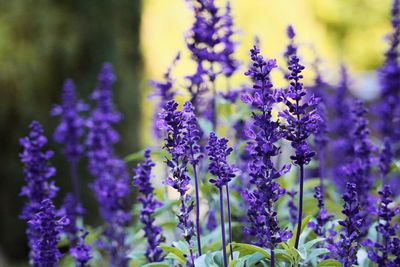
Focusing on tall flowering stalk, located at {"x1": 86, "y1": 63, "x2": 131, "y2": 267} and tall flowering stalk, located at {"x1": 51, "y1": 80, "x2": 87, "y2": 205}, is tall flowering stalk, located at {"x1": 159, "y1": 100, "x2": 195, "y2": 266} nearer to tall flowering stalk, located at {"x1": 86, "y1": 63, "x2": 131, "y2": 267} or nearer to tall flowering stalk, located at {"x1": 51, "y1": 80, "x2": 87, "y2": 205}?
tall flowering stalk, located at {"x1": 86, "y1": 63, "x2": 131, "y2": 267}

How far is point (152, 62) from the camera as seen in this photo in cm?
1809

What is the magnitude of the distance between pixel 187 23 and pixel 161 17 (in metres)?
0.76

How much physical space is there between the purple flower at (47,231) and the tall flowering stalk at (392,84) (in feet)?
10.5

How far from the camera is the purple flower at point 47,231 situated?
3.19 meters

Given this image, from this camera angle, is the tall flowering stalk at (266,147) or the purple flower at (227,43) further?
the purple flower at (227,43)

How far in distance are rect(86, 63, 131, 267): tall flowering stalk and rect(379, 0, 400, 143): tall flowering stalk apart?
230 cm

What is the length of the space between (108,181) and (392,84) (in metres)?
2.58

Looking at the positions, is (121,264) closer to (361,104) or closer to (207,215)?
(207,215)

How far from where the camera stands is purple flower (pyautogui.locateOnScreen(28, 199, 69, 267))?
319 centimetres

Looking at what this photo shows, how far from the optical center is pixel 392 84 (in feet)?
19.2

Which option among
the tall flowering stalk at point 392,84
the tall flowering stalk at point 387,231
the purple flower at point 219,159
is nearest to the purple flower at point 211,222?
the tall flowering stalk at point 387,231

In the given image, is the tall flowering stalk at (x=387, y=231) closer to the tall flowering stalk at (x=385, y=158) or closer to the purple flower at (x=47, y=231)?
the tall flowering stalk at (x=385, y=158)

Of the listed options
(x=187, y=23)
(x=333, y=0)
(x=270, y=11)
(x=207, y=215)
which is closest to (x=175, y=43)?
(x=187, y=23)

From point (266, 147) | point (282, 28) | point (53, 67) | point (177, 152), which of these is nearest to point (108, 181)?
point (177, 152)
